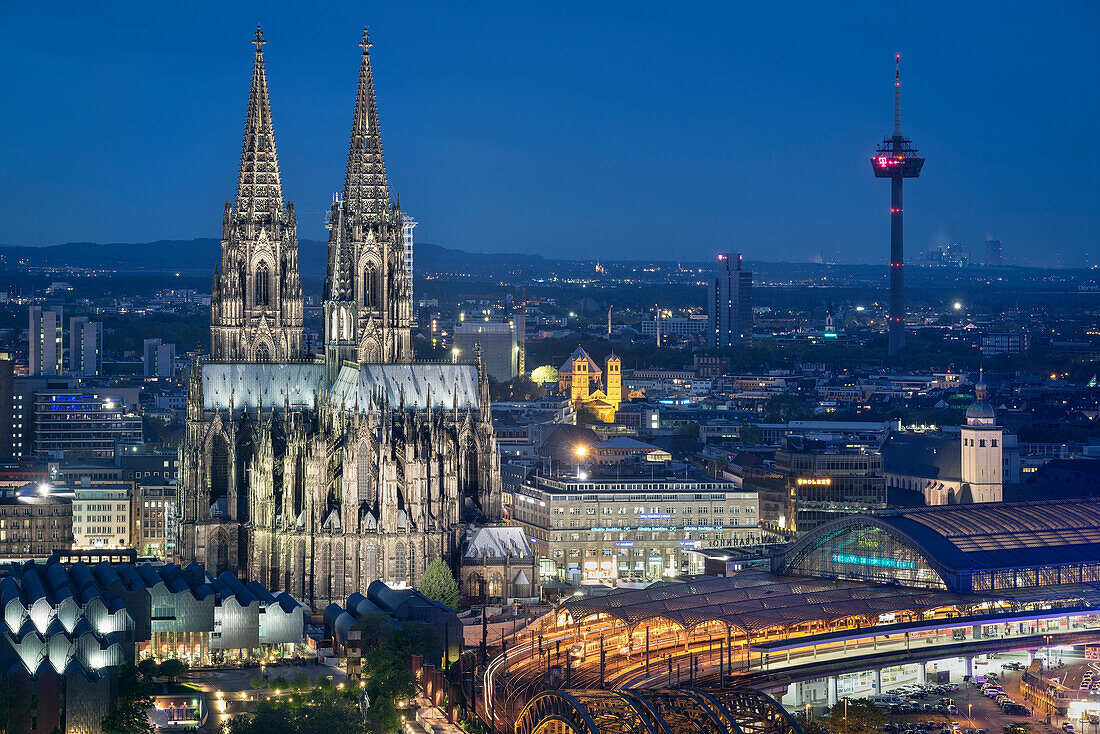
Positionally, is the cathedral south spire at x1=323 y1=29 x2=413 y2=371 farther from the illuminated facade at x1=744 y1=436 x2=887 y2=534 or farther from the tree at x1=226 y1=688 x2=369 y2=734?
the tree at x1=226 y1=688 x2=369 y2=734

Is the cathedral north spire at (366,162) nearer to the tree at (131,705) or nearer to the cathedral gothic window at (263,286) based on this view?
the cathedral gothic window at (263,286)

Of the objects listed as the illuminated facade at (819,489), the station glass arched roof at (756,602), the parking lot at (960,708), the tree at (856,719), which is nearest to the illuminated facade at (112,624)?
the station glass arched roof at (756,602)

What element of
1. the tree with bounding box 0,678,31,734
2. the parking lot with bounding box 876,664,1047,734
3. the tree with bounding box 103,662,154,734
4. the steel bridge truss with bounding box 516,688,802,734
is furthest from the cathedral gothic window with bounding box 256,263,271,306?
the steel bridge truss with bounding box 516,688,802,734

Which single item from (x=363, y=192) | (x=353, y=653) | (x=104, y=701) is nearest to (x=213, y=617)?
(x=353, y=653)

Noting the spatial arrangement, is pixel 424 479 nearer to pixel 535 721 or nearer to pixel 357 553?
pixel 357 553

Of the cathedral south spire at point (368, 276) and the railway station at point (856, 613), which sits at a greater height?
the cathedral south spire at point (368, 276)

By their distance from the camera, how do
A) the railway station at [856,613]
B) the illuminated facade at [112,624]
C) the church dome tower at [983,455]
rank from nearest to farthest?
the illuminated facade at [112,624], the railway station at [856,613], the church dome tower at [983,455]

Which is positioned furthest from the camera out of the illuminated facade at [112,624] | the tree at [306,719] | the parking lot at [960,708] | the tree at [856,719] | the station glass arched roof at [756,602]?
the station glass arched roof at [756,602]

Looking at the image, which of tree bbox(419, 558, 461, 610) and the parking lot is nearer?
the parking lot
